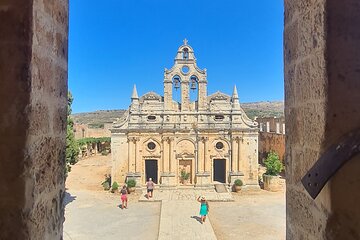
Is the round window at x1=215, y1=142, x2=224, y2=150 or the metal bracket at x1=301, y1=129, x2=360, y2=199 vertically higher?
the metal bracket at x1=301, y1=129, x2=360, y2=199

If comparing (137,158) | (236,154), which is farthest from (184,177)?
(236,154)

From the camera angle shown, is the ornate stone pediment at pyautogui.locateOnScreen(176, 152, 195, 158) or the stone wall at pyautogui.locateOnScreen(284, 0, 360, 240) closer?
the stone wall at pyautogui.locateOnScreen(284, 0, 360, 240)

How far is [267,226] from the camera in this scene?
525 inches

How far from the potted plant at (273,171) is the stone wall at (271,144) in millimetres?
5437

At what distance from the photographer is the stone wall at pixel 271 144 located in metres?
27.1

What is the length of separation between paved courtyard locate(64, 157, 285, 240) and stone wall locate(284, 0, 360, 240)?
35.4 ft

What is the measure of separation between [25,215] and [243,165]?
69.1 feet

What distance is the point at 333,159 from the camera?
1.51m

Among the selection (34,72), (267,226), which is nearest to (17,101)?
(34,72)

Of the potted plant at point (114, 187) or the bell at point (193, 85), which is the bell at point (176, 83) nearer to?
the bell at point (193, 85)

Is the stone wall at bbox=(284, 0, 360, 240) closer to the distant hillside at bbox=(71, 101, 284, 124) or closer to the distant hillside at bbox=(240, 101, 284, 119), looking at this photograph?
the distant hillside at bbox=(240, 101, 284, 119)

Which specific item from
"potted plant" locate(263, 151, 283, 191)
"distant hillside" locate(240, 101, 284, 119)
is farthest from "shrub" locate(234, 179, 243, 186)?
"distant hillside" locate(240, 101, 284, 119)

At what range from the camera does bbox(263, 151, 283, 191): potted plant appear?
20.8 meters

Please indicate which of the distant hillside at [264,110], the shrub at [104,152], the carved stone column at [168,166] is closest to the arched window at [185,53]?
the carved stone column at [168,166]
